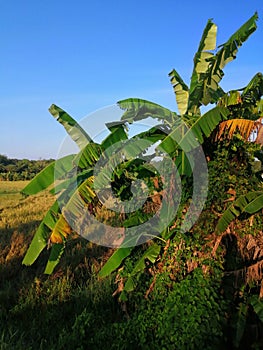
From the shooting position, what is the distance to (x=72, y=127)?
5.73 metres

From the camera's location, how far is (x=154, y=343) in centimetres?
444

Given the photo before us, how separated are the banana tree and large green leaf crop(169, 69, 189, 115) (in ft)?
1.52

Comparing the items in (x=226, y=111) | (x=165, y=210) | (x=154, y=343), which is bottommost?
(x=154, y=343)

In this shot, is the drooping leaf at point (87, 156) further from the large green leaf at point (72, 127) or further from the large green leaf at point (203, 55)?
the large green leaf at point (203, 55)

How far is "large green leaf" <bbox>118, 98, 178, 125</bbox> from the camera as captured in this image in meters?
5.13

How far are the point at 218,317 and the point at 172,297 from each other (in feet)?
2.02

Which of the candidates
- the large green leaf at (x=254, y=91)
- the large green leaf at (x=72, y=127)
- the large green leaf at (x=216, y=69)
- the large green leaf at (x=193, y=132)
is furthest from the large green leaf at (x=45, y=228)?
the large green leaf at (x=254, y=91)

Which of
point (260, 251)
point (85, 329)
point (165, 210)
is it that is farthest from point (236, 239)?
point (85, 329)

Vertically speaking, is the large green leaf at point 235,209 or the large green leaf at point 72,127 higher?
the large green leaf at point 72,127

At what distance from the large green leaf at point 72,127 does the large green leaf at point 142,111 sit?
2.46ft

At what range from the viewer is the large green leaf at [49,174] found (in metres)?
5.16

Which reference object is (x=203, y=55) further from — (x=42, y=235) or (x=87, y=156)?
(x=42, y=235)

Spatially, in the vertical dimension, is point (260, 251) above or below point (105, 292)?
above

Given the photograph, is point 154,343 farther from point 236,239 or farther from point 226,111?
point 226,111
